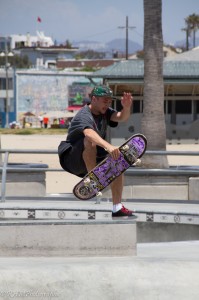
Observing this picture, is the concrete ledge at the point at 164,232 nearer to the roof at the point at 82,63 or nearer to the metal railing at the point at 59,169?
the metal railing at the point at 59,169

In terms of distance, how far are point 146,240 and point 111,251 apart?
3.30m

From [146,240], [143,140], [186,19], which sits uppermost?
[186,19]

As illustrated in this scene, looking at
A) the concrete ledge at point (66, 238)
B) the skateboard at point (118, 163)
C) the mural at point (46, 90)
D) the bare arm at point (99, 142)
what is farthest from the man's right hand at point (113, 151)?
the mural at point (46, 90)

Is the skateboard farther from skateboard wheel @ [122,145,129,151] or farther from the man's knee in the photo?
the man's knee

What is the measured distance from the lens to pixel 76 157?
30.0 ft

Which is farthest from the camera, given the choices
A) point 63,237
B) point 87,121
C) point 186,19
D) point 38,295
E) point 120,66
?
point 186,19

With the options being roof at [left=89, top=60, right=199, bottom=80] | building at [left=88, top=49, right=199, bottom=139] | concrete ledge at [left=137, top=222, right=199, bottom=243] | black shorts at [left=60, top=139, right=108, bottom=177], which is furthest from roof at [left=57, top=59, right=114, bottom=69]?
black shorts at [left=60, top=139, right=108, bottom=177]

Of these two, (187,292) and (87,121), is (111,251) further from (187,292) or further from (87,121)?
(87,121)

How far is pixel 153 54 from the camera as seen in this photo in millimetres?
18891

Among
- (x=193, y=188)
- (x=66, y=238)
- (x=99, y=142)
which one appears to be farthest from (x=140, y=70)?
(x=66, y=238)

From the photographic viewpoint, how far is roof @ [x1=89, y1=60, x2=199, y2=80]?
40312 millimetres

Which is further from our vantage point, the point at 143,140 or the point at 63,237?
the point at 143,140

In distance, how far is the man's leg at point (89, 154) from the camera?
29.5ft

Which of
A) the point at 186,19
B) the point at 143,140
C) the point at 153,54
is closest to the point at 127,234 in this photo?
the point at 143,140
